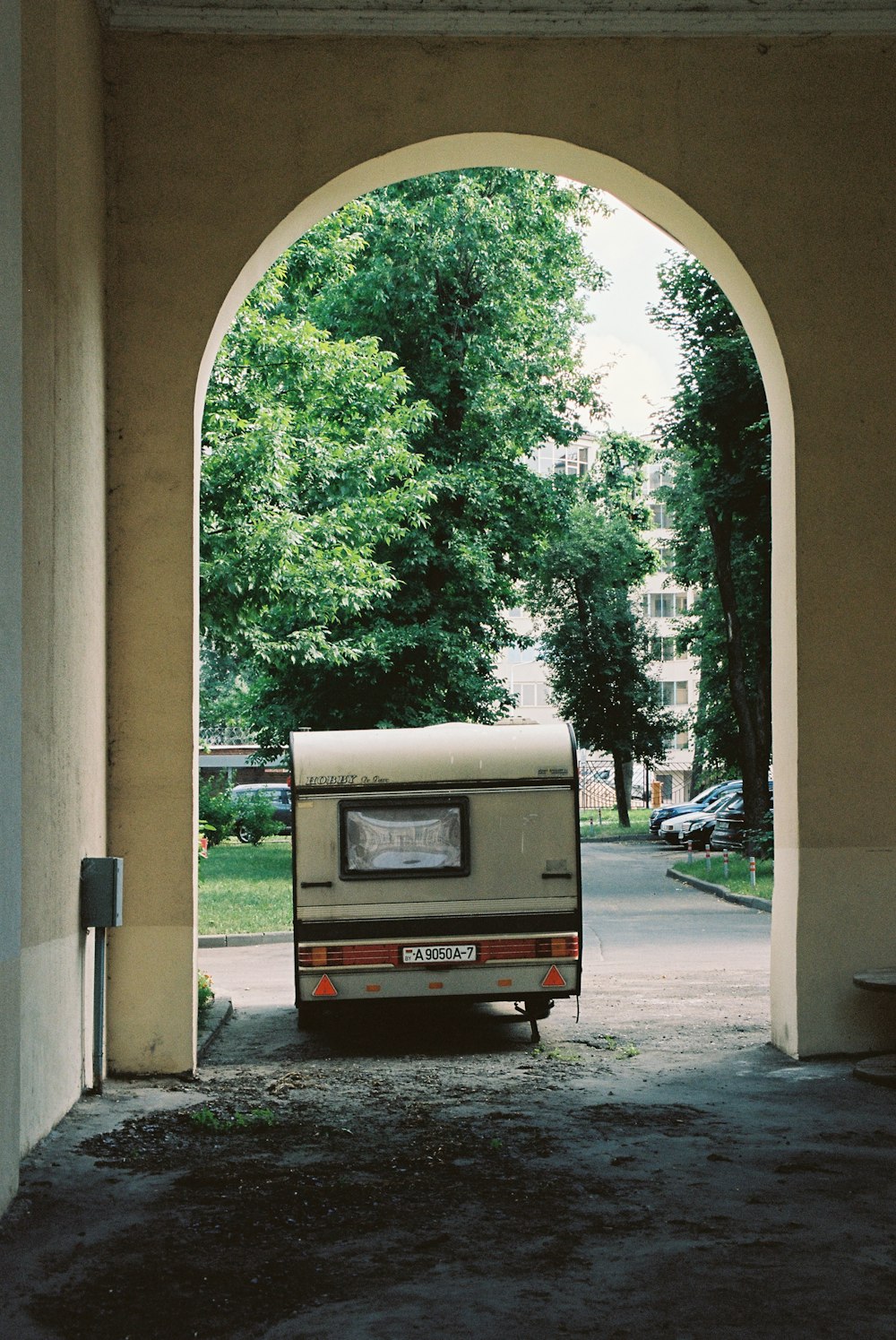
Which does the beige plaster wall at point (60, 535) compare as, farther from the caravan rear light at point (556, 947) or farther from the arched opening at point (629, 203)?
the caravan rear light at point (556, 947)

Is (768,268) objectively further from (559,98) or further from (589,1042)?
(589,1042)

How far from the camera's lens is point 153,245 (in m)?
9.06

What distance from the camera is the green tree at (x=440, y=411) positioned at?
78.4 feet

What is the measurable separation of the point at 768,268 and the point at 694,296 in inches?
742

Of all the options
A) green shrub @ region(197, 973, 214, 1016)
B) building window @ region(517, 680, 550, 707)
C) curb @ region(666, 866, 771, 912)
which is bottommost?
curb @ region(666, 866, 771, 912)

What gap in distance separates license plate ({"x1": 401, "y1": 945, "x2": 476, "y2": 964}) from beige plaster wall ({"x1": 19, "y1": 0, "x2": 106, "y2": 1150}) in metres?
2.67

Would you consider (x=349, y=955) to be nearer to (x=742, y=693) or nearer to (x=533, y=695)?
(x=742, y=693)

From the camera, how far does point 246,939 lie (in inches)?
725

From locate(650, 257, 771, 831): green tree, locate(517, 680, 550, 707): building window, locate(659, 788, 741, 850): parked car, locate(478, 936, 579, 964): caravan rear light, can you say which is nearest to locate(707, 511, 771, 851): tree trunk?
locate(650, 257, 771, 831): green tree

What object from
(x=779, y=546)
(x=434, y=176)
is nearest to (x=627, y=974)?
(x=779, y=546)

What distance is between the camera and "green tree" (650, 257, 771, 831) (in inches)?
1034

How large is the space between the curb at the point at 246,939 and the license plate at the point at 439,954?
8244 mm

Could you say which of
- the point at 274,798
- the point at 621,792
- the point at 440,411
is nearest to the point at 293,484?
the point at 440,411

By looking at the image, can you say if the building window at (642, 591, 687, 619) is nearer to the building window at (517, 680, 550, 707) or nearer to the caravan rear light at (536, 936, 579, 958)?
the building window at (517, 680, 550, 707)
